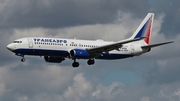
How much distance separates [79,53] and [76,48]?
1657 millimetres

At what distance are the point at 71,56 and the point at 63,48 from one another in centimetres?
251

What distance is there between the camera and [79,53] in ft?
483

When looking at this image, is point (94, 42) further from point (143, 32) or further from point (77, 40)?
point (143, 32)

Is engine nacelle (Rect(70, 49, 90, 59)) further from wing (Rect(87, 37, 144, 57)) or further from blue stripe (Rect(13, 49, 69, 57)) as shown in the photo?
blue stripe (Rect(13, 49, 69, 57))

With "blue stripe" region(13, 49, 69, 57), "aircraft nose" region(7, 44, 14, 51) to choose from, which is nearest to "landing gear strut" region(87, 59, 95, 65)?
"blue stripe" region(13, 49, 69, 57)

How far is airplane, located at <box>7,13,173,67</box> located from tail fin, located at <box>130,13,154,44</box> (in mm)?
609

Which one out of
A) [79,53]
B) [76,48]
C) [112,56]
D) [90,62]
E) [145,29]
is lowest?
[90,62]

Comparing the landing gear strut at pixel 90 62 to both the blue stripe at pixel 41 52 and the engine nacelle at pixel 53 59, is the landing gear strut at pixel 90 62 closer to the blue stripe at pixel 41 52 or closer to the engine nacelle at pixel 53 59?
the engine nacelle at pixel 53 59

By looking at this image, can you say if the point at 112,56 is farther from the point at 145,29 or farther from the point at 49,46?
the point at 49,46

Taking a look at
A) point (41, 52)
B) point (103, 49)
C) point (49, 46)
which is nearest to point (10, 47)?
point (41, 52)

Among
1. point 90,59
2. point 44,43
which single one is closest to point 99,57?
point 90,59

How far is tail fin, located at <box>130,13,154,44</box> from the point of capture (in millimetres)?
165000

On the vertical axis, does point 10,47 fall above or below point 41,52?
above

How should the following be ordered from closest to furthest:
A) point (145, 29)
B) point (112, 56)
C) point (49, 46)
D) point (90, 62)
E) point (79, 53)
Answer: point (49, 46) → point (79, 53) → point (90, 62) → point (112, 56) → point (145, 29)
